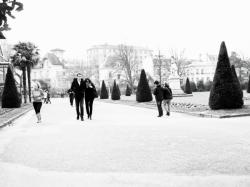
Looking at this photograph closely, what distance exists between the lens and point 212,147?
7598mm

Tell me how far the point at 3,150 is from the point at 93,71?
364ft

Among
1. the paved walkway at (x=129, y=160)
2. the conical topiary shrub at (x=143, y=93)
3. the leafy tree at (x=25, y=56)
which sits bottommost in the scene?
the paved walkway at (x=129, y=160)

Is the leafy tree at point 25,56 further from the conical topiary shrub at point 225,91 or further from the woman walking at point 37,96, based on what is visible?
the conical topiary shrub at point 225,91

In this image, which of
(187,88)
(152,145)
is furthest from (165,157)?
(187,88)

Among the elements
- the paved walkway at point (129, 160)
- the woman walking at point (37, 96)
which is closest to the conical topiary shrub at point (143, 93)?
the woman walking at point (37, 96)

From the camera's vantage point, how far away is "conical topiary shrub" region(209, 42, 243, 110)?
16828 mm

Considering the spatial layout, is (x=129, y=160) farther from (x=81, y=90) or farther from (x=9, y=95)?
(x=9, y=95)

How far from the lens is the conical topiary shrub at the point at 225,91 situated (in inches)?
663

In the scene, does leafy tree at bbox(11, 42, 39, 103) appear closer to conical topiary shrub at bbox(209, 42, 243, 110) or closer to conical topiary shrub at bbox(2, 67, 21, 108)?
conical topiary shrub at bbox(2, 67, 21, 108)

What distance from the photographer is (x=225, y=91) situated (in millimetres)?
16797

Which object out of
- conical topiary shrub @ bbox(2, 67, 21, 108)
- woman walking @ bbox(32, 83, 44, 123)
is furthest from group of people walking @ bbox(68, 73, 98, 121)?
conical topiary shrub @ bbox(2, 67, 21, 108)

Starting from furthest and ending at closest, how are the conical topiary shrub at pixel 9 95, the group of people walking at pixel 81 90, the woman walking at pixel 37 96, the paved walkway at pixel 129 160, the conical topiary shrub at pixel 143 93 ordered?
1. the conical topiary shrub at pixel 143 93
2. the conical topiary shrub at pixel 9 95
3. the group of people walking at pixel 81 90
4. the woman walking at pixel 37 96
5. the paved walkway at pixel 129 160

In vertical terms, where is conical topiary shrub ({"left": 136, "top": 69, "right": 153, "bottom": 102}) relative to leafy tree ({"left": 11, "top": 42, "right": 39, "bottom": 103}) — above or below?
below

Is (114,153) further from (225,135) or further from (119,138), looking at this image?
(225,135)
